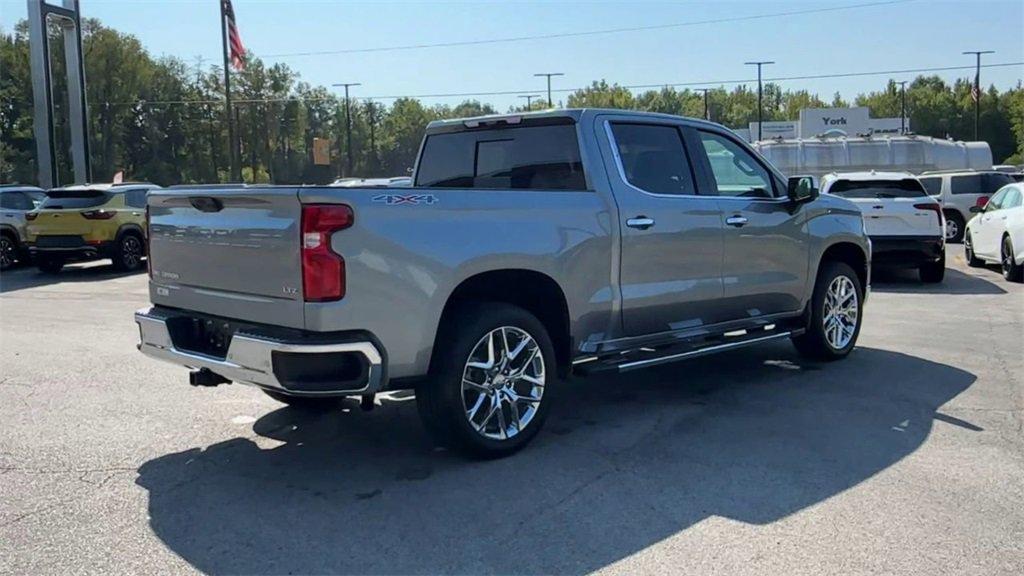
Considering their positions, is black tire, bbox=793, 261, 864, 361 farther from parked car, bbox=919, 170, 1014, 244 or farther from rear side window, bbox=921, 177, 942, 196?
rear side window, bbox=921, 177, 942, 196

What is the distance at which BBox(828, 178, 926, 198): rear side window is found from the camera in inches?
531

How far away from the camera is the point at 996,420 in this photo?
5789 millimetres

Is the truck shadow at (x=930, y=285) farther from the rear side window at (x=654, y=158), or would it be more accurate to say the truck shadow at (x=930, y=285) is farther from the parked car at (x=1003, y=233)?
the rear side window at (x=654, y=158)

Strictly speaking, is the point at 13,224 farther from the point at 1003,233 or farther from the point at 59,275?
the point at 1003,233

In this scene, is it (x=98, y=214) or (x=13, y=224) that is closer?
(x=98, y=214)

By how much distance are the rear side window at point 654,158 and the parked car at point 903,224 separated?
7882 millimetres

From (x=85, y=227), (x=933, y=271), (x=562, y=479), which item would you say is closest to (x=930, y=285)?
(x=933, y=271)

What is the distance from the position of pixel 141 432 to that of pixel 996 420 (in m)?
5.62

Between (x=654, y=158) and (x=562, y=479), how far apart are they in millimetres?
2505

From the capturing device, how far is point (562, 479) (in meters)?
4.69

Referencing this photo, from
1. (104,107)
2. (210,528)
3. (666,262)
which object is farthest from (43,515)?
(104,107)

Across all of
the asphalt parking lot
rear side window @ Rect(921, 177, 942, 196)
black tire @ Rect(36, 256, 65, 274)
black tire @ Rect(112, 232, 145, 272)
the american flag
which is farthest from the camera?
the american flag

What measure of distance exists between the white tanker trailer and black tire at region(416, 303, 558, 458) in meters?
32.3

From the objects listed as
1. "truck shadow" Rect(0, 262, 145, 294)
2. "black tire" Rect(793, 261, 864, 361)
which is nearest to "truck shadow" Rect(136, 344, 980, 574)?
"black tire" Rect(793, 261, 864, 361)
